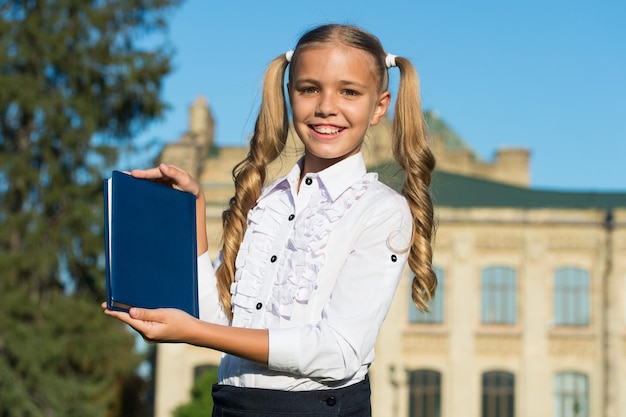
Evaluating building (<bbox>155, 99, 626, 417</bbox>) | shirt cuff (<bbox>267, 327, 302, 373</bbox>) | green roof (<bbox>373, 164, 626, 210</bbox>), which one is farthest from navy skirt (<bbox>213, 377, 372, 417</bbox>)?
green roof (<bbox>373, 164, 626, 210</bbox>)

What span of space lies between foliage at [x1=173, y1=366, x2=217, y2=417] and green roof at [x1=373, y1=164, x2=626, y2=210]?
31.9ft

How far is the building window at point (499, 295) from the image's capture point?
34000 millimetres

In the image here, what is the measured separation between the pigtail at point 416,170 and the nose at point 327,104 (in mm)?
238

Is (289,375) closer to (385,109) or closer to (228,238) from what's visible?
(228,238)

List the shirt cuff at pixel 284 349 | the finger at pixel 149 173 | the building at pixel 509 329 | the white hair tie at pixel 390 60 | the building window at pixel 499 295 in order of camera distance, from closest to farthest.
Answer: the shirt cuff at pixel 284 349 < the finger at pixel 149 173 < the white hair tie at pixel 390 60 < the building at pixel 509 329 < the building window at pixel 499 295

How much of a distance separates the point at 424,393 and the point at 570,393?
4367 millimetres

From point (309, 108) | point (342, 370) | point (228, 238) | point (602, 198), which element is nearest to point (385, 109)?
point (309, 108)

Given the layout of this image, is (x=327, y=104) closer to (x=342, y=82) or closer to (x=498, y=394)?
(x=342, y=82)

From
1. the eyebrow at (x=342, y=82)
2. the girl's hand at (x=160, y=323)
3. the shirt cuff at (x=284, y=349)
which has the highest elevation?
the eyebrow at (x=342, y=82)

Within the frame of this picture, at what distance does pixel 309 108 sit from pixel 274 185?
319 millimetres

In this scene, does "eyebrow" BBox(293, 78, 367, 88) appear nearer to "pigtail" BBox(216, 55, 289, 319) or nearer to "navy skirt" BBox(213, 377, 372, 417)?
"pigtail" BBox(216, 55, 289, 319)

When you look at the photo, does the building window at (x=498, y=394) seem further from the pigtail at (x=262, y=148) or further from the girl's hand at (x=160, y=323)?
the girl's hand at (x=160, y=323)

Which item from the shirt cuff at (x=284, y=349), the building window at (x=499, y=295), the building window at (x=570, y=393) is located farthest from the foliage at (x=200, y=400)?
the shirt cuff at (x=284, y=349)

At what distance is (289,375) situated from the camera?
2695 millimetres
